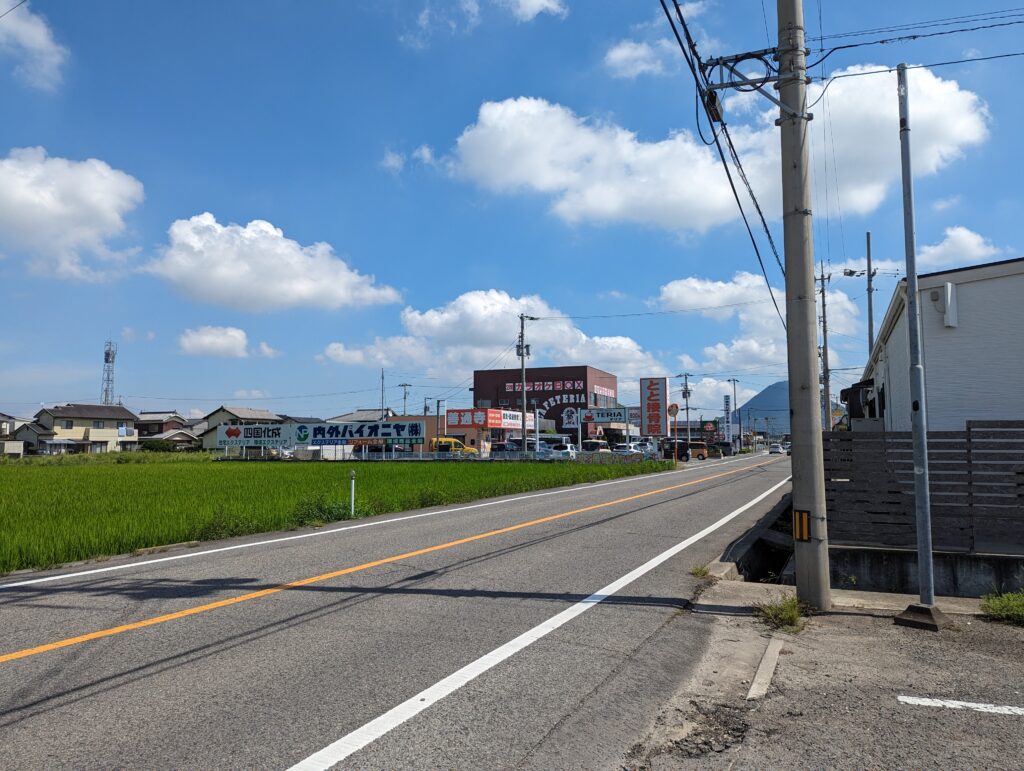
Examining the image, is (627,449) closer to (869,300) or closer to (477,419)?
(477,419)

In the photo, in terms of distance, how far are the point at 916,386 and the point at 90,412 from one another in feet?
317

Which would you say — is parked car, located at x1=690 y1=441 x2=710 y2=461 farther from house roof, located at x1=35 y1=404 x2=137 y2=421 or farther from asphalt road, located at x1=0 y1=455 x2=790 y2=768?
house roof, located at x1=35 y1=404 x2=137 y2=421

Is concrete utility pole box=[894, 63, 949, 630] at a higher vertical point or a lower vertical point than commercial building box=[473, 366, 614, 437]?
lower

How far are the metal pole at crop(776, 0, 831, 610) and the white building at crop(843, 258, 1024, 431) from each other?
263 inches

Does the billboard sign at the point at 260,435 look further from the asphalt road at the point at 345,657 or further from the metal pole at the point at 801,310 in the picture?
the metal pole at the point at 801,310

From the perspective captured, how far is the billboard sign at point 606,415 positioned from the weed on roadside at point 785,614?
8005 cm

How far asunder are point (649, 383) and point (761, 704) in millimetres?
65357

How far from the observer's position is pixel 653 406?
68750 millimetres

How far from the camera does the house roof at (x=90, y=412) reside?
270ft

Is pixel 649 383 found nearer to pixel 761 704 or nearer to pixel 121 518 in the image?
pixel 121 518

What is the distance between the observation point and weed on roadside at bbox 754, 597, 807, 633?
6.22 metres

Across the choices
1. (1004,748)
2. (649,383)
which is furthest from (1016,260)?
(649,383)

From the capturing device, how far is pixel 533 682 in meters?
4.66

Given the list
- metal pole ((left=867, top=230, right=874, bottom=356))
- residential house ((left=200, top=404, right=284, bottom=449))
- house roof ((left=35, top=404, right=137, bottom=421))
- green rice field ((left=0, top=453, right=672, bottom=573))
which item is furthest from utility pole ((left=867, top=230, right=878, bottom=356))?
house roof ((left=35, top=404, right=137, bottom=421))
